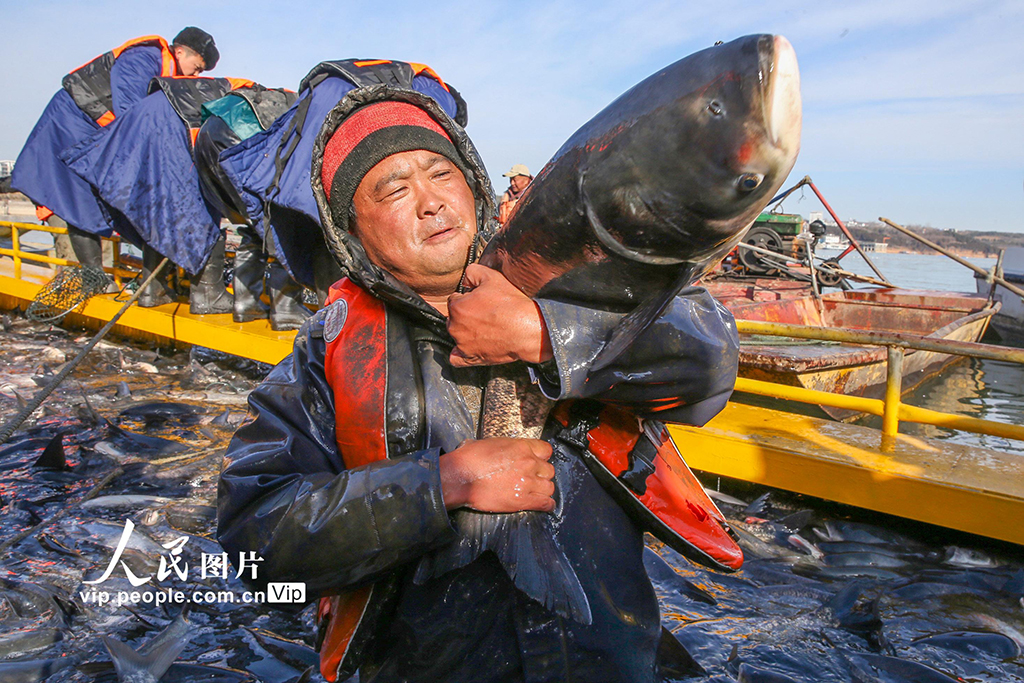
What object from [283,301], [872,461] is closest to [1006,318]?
[872,461]

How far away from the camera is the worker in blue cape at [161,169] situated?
19.8 feet

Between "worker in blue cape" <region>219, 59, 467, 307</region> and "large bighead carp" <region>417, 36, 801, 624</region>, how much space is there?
2979mm

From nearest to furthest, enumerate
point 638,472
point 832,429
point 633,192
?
point 633,192 < point 638,472 < point 832,429

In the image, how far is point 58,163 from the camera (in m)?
6.96

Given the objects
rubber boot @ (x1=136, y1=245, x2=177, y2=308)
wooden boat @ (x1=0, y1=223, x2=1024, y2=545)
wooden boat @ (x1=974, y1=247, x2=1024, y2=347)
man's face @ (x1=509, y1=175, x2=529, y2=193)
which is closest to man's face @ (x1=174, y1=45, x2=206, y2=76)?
rubber boot @ (x1=136, y1=245, x2=177, y2=308)

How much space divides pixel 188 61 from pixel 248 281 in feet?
7.68

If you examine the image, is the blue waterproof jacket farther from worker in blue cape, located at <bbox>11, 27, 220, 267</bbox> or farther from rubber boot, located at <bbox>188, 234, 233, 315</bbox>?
rubber boot, located at <bbox>188, 234, 233, 315</bbox>

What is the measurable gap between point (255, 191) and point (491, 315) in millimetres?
4361

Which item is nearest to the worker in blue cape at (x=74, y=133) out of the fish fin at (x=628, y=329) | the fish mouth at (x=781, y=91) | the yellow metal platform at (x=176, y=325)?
the yellow metal platform at (x=176, y=325)

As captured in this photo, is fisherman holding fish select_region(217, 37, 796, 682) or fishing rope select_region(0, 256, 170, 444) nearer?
fisherman holding fish select_region(217, 37, 796, 682)

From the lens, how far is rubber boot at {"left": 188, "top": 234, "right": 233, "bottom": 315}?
661cm

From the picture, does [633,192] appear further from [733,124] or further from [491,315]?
[491,315]

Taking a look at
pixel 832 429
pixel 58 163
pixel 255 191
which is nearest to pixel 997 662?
pixel 832 429

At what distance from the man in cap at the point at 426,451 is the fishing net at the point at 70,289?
23.7 ft
